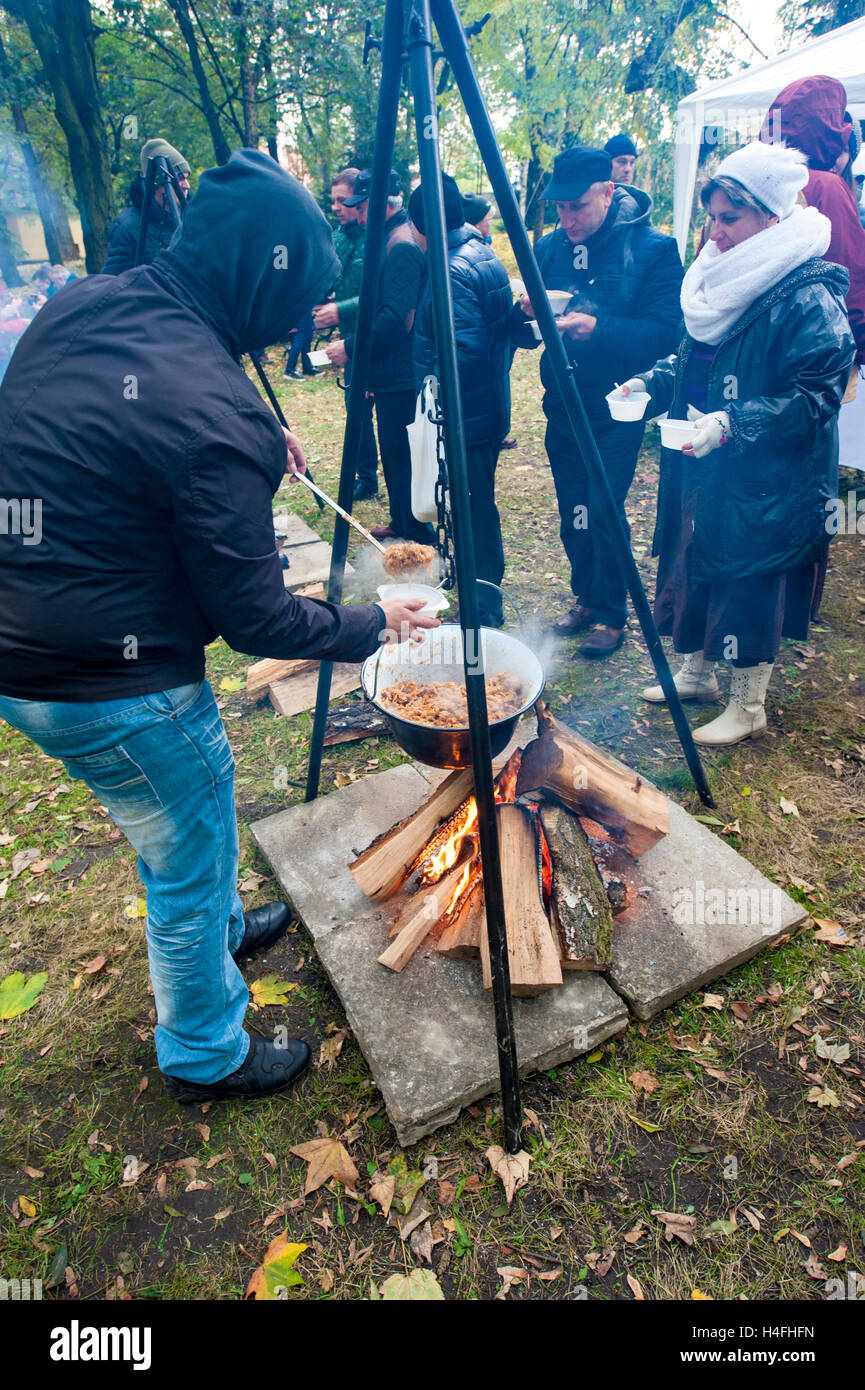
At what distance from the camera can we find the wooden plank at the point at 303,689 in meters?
4.75

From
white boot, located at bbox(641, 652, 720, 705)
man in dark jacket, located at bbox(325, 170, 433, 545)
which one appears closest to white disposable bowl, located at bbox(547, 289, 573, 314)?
man in dark jacket, located at bbox(325, 170, 433, 545)

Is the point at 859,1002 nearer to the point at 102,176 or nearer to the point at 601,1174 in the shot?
the point at 601,1174

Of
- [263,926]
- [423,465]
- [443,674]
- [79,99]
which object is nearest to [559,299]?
[423,465]

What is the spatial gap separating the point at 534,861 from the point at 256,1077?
4.32 ft

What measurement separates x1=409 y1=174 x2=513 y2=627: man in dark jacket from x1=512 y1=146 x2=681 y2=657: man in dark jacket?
18 cm

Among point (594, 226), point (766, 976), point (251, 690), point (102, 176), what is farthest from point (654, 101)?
point (766, 976)

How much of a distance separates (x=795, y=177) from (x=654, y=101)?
18.1 meters

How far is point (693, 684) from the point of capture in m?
4.52

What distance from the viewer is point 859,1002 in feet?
9.17

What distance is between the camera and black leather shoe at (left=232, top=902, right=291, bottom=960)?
3.11 metres

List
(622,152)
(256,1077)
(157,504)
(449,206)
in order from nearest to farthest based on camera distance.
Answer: (157,504) < (256,1077) < (449,206) < (622,152)

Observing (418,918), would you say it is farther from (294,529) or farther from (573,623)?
(294,529)

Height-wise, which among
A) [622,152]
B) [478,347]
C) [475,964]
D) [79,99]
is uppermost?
[79,99]

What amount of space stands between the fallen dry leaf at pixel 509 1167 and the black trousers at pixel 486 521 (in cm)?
314
